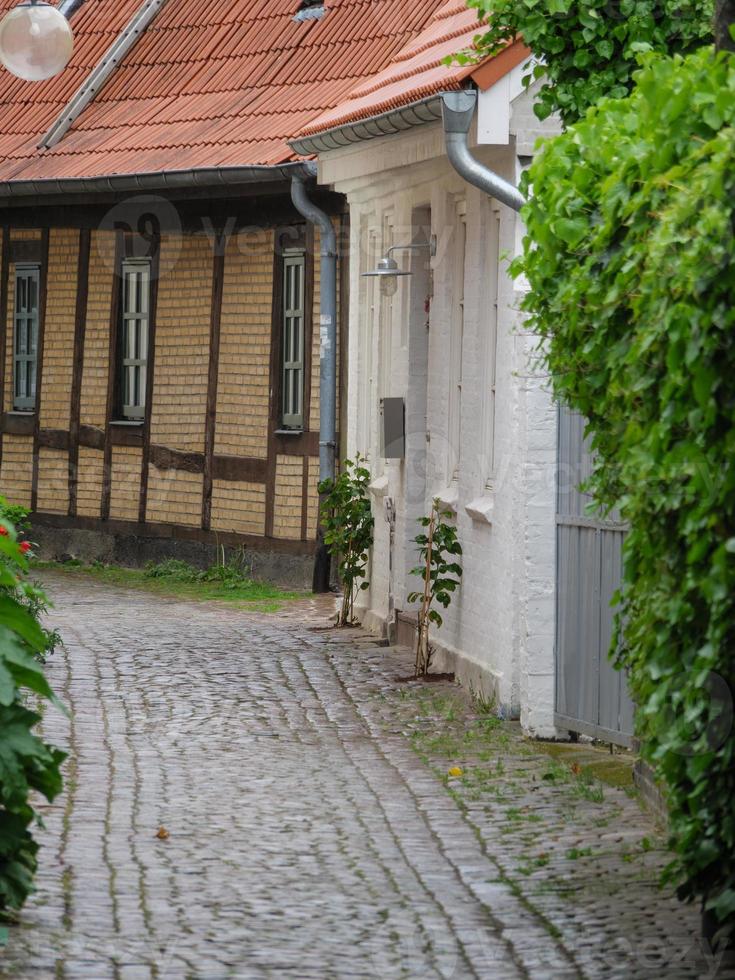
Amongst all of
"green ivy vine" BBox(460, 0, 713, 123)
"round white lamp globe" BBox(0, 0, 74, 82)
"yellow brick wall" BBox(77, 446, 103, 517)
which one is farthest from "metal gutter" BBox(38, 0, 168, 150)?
"green ivy vine" BBox(460, 0, 713, 123)

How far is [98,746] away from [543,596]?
7.32 ft

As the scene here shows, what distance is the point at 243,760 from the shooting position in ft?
30.0

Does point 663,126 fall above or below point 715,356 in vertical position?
above

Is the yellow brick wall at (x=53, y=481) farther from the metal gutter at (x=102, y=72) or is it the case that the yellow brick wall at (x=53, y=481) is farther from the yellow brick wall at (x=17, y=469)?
the metal gutter at (x=102, y=72)

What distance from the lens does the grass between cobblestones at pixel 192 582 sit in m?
17.1

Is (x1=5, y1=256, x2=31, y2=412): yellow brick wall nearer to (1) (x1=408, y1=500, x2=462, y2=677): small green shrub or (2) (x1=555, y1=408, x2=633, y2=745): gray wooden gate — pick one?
(1) (x1=408, y1=500, x2=462, y2=677): small green shrub

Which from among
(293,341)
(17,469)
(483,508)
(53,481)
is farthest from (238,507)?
(483,508)

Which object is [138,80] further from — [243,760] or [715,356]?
[715,356]

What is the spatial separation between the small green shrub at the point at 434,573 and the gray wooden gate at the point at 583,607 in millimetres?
2012

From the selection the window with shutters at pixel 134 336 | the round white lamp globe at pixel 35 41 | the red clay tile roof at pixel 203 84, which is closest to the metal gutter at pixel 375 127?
the red clay tile roof at pixel 203 84

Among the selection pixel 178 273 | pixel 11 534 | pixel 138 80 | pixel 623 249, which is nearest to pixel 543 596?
pixel 11 534

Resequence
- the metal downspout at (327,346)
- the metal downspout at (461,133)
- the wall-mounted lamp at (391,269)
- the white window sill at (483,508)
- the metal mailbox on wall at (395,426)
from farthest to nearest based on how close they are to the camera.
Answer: the metal downspout at (327,346) → the metal mailbox on wall at (395,426) → the wall-mounted lamp at (391,269) → the white window sill at (483,508) → the metal downspout at (461,133)

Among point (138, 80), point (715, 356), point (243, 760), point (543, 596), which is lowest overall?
point (243, 760)

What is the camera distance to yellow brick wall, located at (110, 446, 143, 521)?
800 inches
